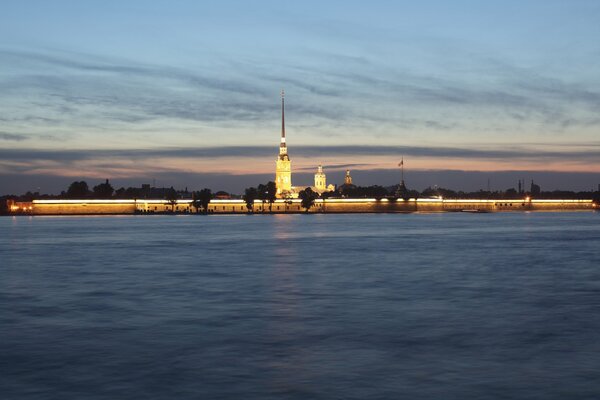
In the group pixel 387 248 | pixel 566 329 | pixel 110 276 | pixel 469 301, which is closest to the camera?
pixel 566 329

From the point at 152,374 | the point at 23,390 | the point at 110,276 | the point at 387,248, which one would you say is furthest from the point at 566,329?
the point at 387,248

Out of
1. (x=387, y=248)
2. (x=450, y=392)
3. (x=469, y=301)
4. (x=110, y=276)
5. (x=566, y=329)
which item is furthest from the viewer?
(x=387, y=248)

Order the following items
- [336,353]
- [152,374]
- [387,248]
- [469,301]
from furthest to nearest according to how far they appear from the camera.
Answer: [387,248], [469,301], [336,353], [152,374]

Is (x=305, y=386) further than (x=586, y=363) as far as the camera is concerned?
No

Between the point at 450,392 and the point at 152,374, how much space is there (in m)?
5.84

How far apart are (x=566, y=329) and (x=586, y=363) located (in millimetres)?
4873

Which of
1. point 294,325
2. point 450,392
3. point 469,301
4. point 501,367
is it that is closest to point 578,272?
point 469,301

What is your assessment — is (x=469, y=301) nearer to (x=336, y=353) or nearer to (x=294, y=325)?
(x=294, y=325)

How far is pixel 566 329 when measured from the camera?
70.5 ft

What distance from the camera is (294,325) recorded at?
22.4 meters

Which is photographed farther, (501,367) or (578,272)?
(578,272)

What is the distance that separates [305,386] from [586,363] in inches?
242

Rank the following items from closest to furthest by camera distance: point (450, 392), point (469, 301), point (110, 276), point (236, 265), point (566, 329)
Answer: point (450, 392) < point (566, 329) < point (469, 301) < point (110, 276) < point (236, 265)

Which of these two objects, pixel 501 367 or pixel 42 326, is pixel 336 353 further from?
pixel 42 326
